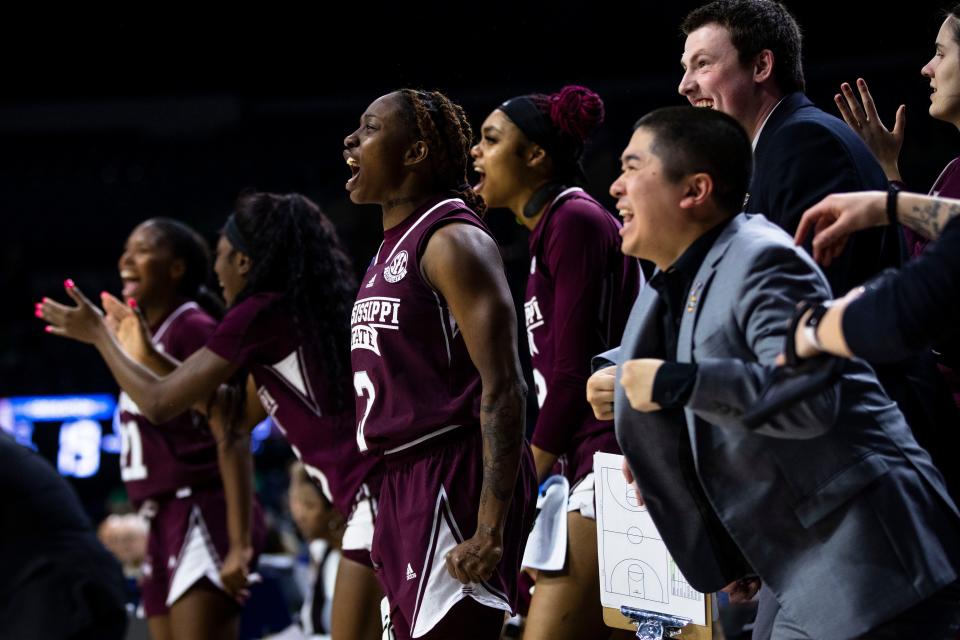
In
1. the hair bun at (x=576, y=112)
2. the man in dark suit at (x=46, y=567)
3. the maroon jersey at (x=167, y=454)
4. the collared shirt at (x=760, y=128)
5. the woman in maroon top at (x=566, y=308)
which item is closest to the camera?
the man in dark suit at (x=46, y=567)

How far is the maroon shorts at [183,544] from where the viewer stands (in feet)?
15.1

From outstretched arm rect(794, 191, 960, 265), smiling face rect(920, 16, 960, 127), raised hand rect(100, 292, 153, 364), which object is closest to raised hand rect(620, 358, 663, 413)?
outstretched arm rect(794, 191, 960, 265)

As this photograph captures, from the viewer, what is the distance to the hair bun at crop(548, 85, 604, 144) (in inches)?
149

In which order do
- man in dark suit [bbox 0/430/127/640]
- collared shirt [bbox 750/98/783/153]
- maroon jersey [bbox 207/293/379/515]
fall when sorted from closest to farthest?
man in dark suit [bbox 0/430/127/640] → collared shirt [bbox 750/98/783/153] → maroon jersey [bbox 207/293/379/515]

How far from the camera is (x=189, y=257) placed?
16.9ft

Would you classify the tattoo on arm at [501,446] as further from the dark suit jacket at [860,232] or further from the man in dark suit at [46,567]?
the man in dark suit at [46,567]

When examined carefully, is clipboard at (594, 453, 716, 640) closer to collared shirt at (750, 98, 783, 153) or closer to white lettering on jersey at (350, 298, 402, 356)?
white lettering on jersey at (350, 298, 402, 356)

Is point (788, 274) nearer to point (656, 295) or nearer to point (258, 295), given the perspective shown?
point (656, 295)

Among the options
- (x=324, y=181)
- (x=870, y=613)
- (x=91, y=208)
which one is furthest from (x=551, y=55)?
(x=870, y=613)

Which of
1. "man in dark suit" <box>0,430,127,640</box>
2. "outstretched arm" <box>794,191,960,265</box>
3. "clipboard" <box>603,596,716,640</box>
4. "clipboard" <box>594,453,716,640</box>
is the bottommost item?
"clipboard" <box>603,596,716,640</box>

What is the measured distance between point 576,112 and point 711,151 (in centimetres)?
157

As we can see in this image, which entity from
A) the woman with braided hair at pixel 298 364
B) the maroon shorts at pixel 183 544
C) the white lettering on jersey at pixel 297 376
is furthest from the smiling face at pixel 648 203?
the maroon shorts at pixel 183 544

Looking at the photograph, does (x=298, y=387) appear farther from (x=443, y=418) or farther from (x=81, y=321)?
(x=443, y=418)

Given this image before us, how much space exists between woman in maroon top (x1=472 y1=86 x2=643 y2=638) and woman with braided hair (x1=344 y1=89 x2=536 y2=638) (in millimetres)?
327
